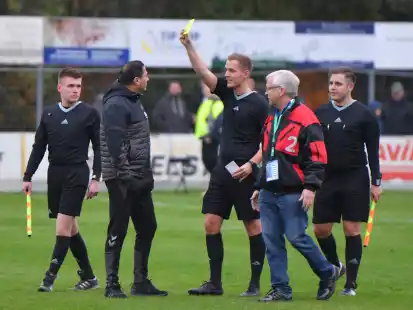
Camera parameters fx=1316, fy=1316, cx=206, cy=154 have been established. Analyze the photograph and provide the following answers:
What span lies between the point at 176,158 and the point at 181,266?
43.2 ft

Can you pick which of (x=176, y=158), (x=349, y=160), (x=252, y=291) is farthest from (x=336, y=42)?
(x=252, y=291)

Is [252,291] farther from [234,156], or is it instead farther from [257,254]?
[234,156]

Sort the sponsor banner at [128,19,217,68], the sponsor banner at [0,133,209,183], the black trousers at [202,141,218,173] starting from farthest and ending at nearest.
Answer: the sponsor banner at [128,19,217,68] < the sponsor banner at [0,133,209,183] < the black trousers at [202,141,218,173]

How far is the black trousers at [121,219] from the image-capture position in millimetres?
11484

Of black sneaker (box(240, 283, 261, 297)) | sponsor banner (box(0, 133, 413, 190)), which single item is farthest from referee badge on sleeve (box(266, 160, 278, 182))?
sponsor banner (box(0, 133, 413, 190))

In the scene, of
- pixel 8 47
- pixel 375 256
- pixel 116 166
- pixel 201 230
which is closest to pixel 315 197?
pixel 116 166

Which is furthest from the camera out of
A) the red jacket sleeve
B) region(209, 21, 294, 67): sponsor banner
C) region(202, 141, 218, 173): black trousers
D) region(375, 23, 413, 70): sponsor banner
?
region(375, 23, 413, 70): sponsor banner

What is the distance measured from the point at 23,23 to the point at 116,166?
1770 cm

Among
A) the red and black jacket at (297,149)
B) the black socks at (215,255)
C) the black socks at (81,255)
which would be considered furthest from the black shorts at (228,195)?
the black socks at (81,255)

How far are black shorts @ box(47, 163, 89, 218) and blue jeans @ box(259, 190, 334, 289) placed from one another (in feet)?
5.77

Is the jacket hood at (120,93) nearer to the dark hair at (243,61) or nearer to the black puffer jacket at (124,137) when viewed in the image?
the black puffer jacket at (124,137)

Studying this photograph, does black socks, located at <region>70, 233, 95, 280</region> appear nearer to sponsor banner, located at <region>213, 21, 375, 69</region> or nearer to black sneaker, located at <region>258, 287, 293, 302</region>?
black sneaker, located at <region>258, 287, 293, 302</region>

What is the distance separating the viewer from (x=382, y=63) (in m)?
30.1

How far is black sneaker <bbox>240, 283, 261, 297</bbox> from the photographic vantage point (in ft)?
38.8
